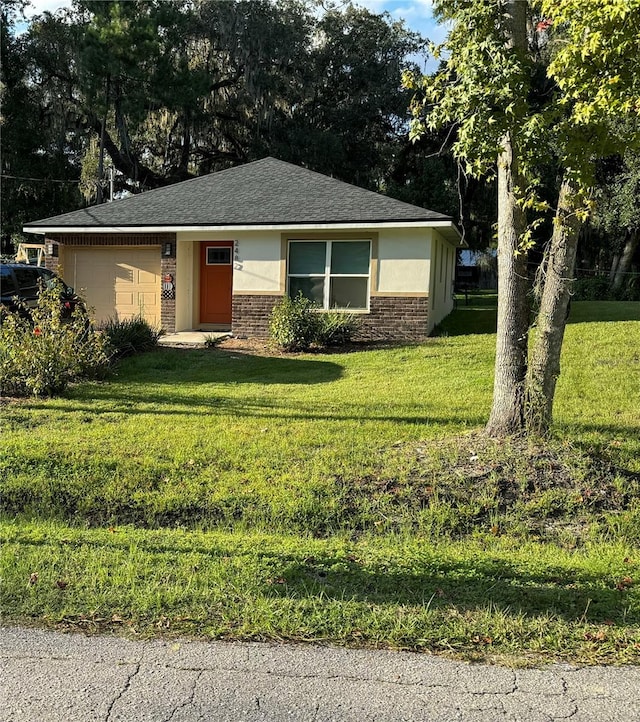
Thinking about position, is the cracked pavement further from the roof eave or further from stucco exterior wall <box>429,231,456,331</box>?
stucco exterior wall <box>429,231,456,331</box>

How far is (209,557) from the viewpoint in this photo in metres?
3.95

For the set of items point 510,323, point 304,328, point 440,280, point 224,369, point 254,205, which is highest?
point 254,205

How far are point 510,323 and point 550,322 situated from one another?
13.9 inches

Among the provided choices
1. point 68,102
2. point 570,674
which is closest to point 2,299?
point 570,674

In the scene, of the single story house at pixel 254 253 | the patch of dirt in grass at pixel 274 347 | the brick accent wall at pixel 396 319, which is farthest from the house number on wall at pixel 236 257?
the brick accent wall at pixel 396 319

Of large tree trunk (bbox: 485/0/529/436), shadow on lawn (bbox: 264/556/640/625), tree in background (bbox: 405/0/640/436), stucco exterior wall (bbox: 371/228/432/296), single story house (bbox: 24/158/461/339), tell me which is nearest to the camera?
shadow on lawn (bbox: 264/556/640/625)

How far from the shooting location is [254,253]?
46.9 ft

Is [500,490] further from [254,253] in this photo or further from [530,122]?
[254,253]

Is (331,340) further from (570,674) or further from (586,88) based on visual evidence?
(570,674)

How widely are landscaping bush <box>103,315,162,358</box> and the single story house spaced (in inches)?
102

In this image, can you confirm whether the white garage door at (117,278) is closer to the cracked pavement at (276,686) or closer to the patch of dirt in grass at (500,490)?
the patch of dirt in grass at (500,490)

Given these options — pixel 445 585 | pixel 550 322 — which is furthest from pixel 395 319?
pixel 445 585

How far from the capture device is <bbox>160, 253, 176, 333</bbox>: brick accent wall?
14.9 m

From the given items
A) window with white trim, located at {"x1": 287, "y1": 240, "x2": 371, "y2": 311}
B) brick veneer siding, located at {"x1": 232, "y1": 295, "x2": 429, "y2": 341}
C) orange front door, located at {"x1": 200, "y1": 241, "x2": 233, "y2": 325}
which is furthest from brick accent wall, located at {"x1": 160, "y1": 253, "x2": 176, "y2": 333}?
brick veneer siding, located at {"x1": 232, "y1": 295, "x2": 429, "y2": 341}
